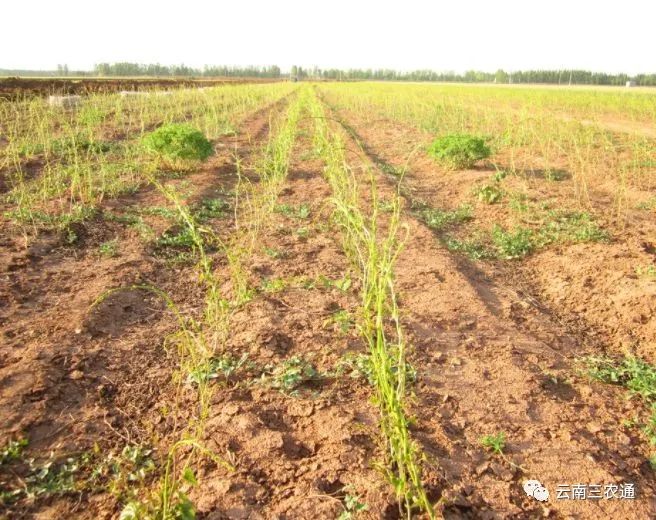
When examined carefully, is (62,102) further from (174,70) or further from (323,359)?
(174,70)

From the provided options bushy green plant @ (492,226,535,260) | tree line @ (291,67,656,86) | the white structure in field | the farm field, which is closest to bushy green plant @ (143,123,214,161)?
the farm field

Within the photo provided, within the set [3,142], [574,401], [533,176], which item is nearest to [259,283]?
[574,401]

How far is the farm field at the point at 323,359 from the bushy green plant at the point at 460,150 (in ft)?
5.53

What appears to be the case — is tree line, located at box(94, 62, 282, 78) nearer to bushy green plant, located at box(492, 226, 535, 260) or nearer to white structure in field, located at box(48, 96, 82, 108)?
white structure in field, located at box(48, 96, 82, 108)

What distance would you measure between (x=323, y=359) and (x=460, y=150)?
17.9ft

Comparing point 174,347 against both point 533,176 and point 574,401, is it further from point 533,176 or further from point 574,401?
point 533,176

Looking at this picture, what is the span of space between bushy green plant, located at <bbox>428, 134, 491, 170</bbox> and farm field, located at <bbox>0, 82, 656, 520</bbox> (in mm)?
1686

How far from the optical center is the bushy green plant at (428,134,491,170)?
23.7ft

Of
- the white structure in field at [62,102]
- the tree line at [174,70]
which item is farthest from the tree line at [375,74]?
the white structure in field at [62,102]

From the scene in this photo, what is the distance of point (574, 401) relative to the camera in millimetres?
2449

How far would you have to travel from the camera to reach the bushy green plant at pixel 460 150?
7219 millimetres

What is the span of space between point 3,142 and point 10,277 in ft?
21.5

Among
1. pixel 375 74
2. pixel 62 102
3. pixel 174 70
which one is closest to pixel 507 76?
pixel 375 74

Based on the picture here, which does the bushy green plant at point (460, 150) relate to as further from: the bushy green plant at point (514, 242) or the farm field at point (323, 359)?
the bushy green plant at point (514, 242)
